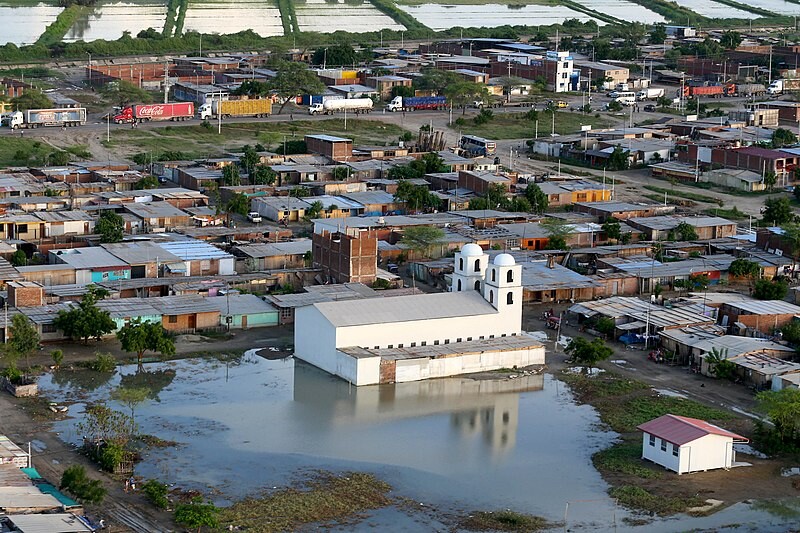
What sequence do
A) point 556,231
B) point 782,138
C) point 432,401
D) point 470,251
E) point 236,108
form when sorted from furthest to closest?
1. point 236,108
2. point 782,138
3. point 556,231
4. point 470,251
5. point 432,401

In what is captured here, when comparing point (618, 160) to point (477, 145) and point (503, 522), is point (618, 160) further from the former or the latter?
point (503, 522)

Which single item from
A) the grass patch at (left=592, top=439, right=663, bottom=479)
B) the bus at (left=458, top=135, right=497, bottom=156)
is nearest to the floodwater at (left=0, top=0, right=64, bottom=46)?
the bus at (left=458, top=135, right=497, bottom=156)

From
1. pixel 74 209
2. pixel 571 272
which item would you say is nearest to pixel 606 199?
pixel 571 272

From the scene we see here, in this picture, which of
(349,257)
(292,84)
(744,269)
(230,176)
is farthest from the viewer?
(292,84)

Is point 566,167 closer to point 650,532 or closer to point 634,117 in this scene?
point 634,117

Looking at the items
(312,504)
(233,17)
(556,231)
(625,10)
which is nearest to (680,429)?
(312,504)

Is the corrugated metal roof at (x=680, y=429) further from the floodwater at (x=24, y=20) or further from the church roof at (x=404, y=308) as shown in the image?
the floodwater at (x=24, y=20)

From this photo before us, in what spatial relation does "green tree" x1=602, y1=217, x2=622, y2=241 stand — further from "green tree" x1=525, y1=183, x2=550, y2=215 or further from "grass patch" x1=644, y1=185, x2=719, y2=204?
"grass patch" x1=644, y1=185, x2=719, y2=204
